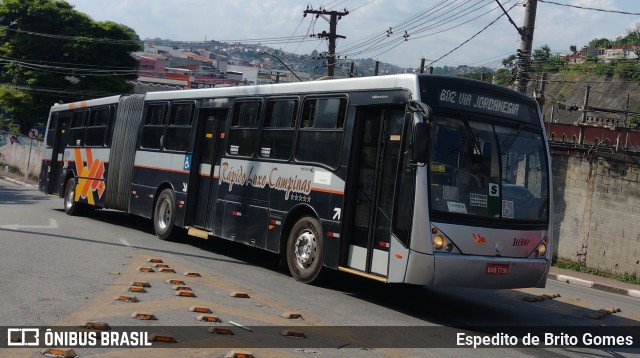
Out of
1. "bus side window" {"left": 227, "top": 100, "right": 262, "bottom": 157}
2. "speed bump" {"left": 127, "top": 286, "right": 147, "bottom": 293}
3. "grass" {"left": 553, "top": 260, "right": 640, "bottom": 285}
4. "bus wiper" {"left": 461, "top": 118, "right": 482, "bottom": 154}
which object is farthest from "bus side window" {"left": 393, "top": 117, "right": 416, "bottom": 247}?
"grass" {"left": 553, "top": 260, "right": 640, "bottom": 285}

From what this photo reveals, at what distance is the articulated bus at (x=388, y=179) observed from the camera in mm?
9758

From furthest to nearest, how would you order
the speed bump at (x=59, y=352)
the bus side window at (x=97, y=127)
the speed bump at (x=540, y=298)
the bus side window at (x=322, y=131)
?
the bus side window at (x=97, y=127)
the speed bump at (x=540, y=298)
the bus side window at (x=322, y=131)
the speed bump at (x=59, y=352)

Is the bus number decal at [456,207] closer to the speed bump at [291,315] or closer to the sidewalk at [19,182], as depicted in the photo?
the speed bump at [291,315]

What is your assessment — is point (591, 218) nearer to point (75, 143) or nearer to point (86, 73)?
point (75, 143)

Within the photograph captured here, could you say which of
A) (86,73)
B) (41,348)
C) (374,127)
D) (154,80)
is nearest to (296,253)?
(374,127)

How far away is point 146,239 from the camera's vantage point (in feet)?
56.0

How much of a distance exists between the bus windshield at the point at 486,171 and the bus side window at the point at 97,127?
13486 mm

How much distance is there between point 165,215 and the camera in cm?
1730

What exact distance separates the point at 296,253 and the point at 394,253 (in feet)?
8.48

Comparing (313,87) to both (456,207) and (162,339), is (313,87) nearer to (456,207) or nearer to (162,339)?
(456,207)

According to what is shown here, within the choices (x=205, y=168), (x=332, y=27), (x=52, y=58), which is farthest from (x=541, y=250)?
(x=52, y=58)

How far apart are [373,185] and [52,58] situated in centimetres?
5502

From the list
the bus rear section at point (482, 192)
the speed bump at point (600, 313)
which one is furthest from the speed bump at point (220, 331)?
the speed bump at point (600, 313)

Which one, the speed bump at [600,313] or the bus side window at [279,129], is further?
the bus side window at [279,129]
